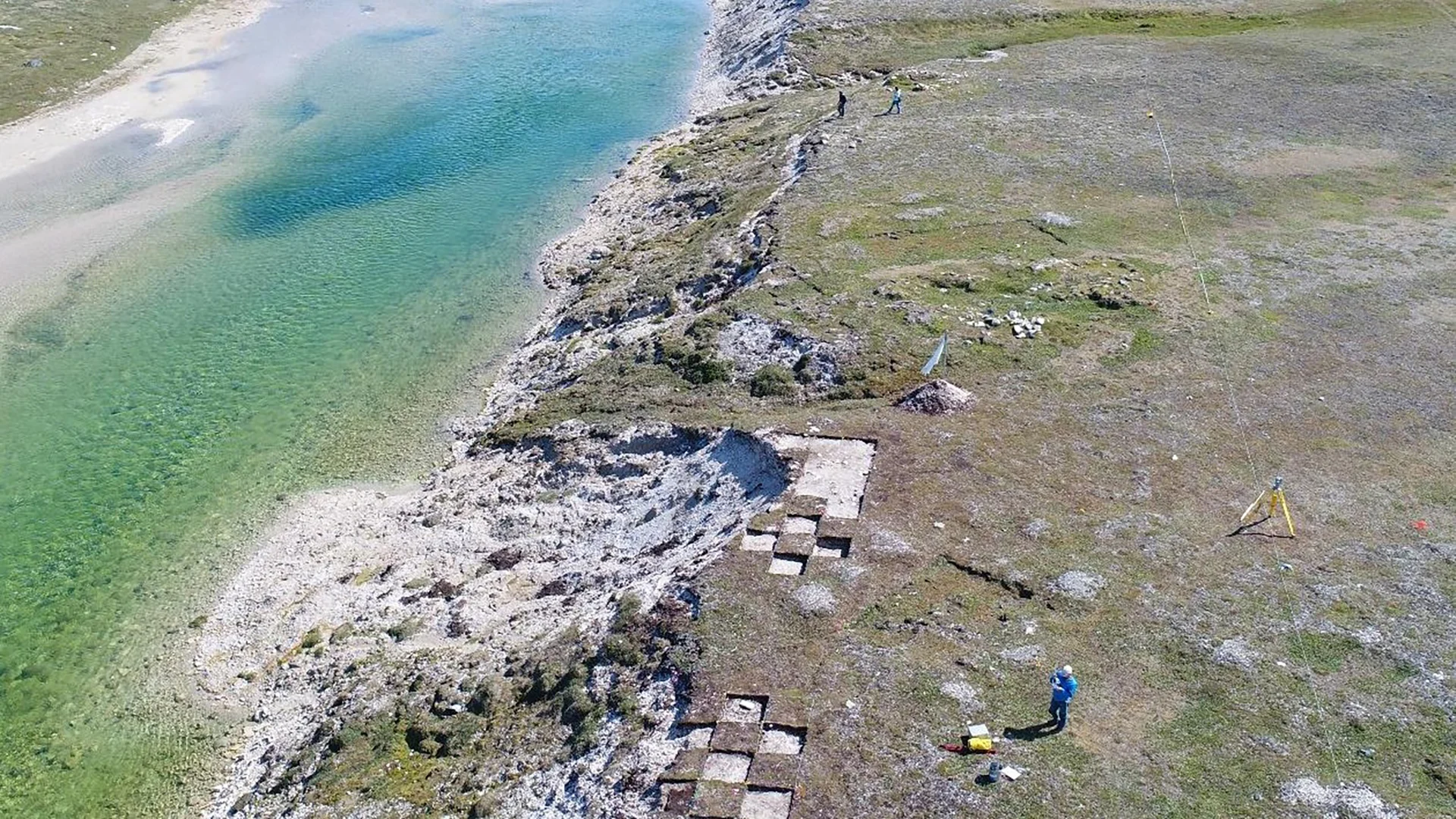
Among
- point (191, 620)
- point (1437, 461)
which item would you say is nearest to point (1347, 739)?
point (1437, 461)

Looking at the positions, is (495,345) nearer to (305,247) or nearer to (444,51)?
(305,247)

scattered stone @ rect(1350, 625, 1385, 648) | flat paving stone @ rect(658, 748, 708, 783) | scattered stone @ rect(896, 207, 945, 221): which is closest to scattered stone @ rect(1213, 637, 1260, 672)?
scattered stone @ rect(1350, 625, 1385, 648)

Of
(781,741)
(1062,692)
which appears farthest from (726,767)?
(1062,692)

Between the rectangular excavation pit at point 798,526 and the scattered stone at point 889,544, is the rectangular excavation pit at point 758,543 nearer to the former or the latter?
the rectangular excavation pit at point 798,526

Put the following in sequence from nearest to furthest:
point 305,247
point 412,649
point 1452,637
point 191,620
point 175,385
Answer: point 1452,637, point 412,649, point 191,620, point 175,385, point 305,247

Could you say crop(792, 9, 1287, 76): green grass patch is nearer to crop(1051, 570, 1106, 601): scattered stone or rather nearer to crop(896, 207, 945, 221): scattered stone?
crop(896, 207, 945, 221): scattered stone

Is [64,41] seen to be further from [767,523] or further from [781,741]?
[781,741]

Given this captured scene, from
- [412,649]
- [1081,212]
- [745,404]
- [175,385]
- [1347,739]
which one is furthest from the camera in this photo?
[1081,212]
